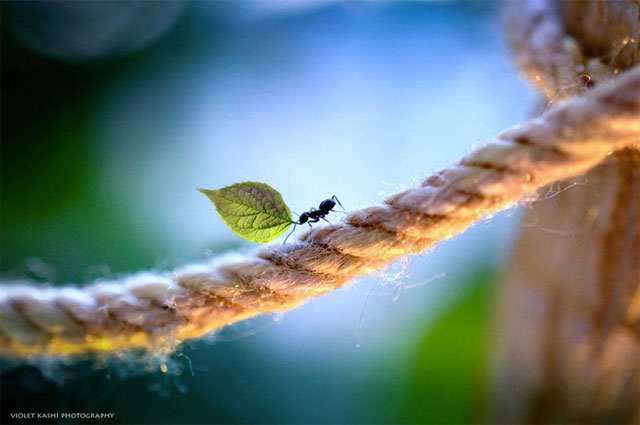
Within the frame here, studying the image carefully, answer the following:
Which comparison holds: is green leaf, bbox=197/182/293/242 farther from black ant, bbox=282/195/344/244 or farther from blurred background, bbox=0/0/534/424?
blurred background, bbox=0/0/534/424

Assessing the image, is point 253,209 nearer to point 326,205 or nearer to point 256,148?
point 326,205

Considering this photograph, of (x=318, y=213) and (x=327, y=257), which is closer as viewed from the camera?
(x=327, y=257)

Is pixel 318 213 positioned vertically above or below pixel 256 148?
below

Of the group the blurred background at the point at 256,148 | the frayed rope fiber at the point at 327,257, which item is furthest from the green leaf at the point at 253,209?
the blurred background at the point at 256,148

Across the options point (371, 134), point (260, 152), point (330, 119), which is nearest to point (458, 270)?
point (371, 134)

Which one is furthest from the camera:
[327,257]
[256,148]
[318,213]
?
[256,148]

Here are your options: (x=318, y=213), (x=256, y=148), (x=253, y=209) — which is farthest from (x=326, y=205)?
(x=256, y=148)
